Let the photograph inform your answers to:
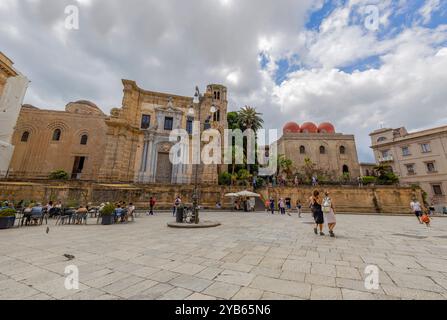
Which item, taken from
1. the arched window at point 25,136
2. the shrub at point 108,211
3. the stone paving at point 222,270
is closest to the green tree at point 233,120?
the shrub at point 108,211

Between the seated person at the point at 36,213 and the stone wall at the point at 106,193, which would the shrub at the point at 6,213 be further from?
the stone wall at the point at 106,193

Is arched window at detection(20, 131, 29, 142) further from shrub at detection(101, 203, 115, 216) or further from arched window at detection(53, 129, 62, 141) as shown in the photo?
shrub at detection(101, 203, 115, 216)

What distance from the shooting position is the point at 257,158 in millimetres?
33062

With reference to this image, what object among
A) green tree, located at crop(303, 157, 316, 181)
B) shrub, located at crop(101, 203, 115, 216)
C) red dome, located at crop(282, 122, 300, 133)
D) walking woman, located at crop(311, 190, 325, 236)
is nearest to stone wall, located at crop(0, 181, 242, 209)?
shrub, located at crop(101, 203, 115, 216)

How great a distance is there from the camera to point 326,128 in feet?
121

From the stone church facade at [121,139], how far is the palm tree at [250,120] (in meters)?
3.72

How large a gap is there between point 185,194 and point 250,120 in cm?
1777

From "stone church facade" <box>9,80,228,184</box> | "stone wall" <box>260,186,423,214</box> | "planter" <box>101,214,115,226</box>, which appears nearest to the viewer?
"planter" <box>101,214,115,226</box>

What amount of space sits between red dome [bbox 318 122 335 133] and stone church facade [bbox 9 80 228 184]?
67.6 ft

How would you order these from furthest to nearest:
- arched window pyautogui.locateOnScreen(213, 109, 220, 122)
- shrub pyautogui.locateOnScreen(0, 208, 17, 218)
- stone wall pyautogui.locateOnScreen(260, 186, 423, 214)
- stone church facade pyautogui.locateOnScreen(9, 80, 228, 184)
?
1. arched window pyautogui.locateOnScreen(213, 109, 220, 122)
2. stone church facade pyautogui.locateOnScreen(9, 80, 228, 184)
3. stone wall pyautogui.locateOnScreen(260, 186, 423, 214)
4. shrub pyautogui.locateOnScreen(0, 208, 17, 218)

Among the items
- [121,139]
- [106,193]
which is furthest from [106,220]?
[121,139]

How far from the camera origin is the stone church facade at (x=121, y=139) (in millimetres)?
22219

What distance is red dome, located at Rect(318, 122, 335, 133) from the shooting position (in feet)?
120

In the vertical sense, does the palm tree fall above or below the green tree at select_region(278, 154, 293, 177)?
above
